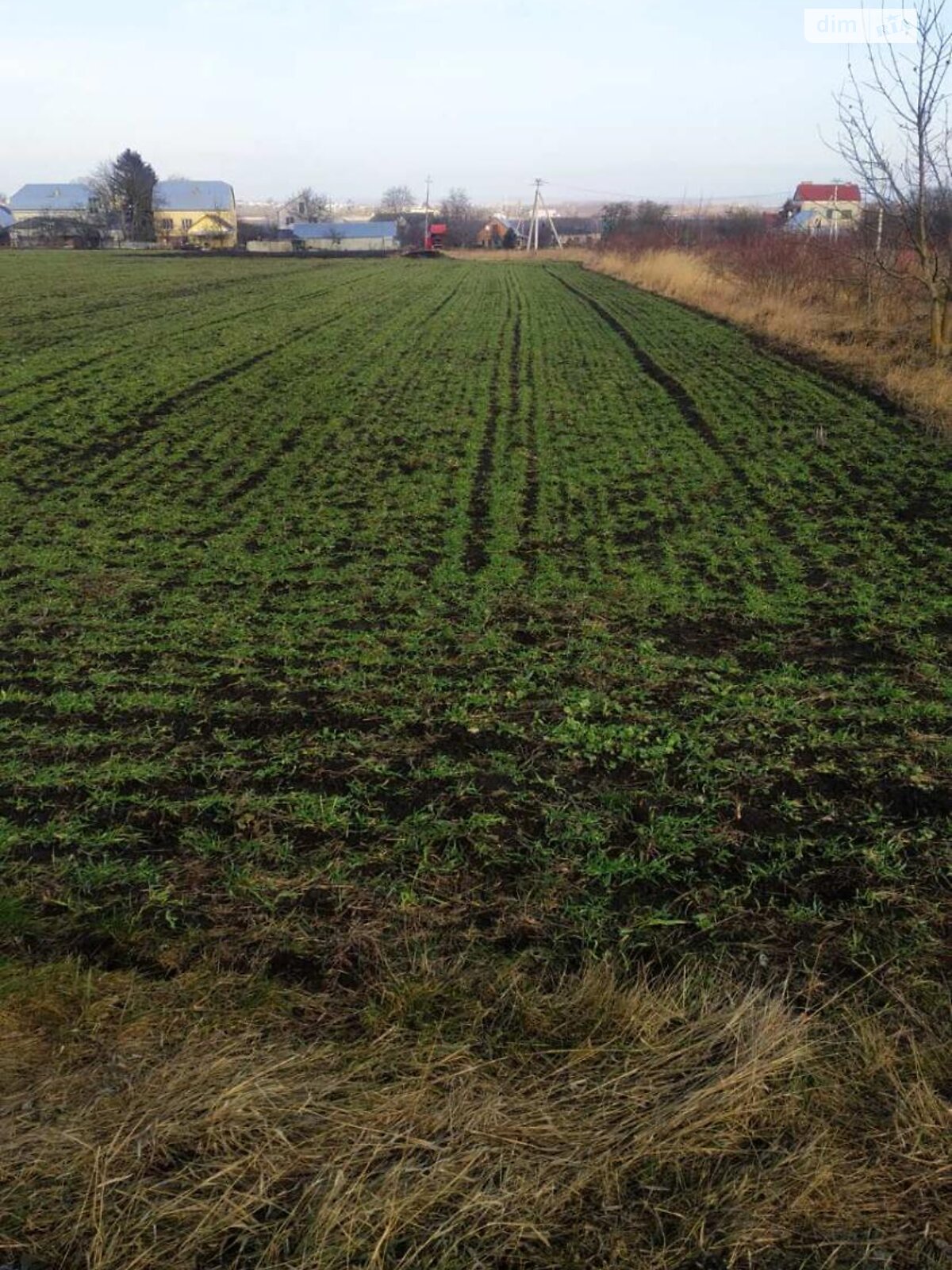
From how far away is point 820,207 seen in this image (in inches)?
2325

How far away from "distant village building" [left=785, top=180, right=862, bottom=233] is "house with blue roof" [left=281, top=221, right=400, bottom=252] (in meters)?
34.3

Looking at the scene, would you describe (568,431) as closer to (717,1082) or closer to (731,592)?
(731,592)

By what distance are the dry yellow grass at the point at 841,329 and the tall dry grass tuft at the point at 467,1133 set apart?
11.6 meters

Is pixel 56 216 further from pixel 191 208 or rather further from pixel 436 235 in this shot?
pixel 436 235

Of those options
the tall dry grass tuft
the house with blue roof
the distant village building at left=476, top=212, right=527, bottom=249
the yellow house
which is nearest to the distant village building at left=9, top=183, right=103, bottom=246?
the yellow house

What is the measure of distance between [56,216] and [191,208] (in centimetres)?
1285

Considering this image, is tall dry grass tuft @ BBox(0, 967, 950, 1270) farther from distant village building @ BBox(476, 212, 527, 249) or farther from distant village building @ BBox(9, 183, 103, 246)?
distant village building @ BBox(476, 212, 527, 249)

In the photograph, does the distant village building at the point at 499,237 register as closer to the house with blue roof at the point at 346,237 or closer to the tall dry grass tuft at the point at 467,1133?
the house with blue roof at the point at 346,237

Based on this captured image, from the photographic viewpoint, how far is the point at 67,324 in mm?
20469

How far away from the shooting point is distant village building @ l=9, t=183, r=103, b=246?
74750 millimetres

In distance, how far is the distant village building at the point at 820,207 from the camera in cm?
3030

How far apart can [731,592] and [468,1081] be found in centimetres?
511

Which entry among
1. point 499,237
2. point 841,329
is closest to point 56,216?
point 499,237

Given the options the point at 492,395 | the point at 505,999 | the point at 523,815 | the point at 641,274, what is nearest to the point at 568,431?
the point at 492,395
